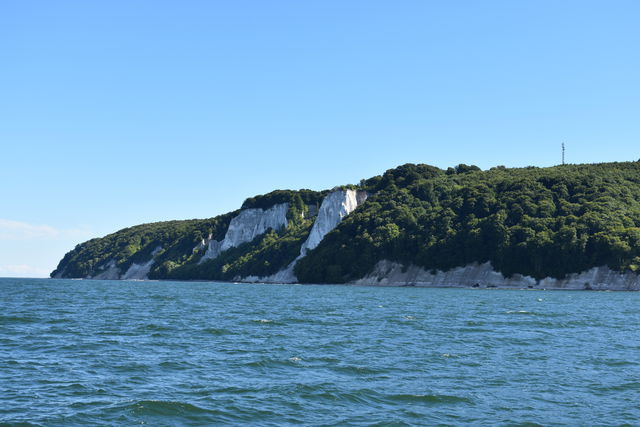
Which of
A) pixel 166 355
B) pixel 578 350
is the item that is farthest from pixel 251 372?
pixel 578 350

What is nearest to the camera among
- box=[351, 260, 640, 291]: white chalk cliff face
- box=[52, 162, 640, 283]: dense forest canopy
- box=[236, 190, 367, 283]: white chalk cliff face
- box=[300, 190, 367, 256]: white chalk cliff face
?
box=[351, 260, 640, 291]: white chalk cliff face

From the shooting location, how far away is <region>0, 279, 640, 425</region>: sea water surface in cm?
1888

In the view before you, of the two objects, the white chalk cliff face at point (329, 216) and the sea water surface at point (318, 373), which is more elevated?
the white chalk cliff face at point (329, 216)

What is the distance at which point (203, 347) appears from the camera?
107 feet

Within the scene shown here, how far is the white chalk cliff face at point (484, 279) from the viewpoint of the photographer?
120 meters

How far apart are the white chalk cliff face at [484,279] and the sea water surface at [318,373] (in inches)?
3276


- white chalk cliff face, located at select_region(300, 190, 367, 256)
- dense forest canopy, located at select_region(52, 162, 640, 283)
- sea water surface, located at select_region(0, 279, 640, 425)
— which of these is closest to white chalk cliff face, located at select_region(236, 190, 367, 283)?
white chalk cliff face, located at select_region(300, 190, 367, 256)

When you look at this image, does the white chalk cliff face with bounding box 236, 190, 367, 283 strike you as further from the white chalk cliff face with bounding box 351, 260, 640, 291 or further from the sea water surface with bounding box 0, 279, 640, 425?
the sea water surface with bounding box 0, 279, 640, 425

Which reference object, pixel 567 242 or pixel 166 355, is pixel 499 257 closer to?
pixel 567 242

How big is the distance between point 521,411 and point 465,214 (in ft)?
469

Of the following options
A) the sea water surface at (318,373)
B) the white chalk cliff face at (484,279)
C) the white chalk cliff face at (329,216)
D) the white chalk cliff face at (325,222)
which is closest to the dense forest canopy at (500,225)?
the white chalk cliff face at (484,279)

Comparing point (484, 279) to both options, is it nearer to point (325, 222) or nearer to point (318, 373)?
point (325, 222)

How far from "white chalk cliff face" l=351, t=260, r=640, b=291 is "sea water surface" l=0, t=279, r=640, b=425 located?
8322cm

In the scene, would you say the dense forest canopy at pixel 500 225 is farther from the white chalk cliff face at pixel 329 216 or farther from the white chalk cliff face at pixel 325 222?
the white chalk cliff face at pixel 325 222
